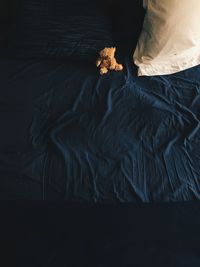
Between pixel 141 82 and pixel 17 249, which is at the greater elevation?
pixel 141 82

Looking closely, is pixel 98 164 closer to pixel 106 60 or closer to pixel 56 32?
pixel 106 60

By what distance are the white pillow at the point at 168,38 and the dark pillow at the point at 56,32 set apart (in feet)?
0.65

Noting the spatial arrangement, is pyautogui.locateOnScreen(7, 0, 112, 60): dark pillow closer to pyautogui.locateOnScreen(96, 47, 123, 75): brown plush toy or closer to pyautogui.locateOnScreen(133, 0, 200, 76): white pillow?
pyautogui.locateOnScreen(96, 47, 123, 75): brown plush toy

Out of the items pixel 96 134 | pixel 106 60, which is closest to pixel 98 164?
pixel 96 134

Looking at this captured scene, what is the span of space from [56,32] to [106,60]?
281 mm

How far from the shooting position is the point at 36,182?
1.05 m

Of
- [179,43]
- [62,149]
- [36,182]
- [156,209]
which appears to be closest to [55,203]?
[36,182]

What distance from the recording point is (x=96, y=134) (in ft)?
4.04

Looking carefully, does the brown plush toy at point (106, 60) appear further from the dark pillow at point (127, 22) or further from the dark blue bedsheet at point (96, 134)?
the dark pillow at point (127, 22)

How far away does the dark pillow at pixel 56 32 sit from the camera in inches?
56.8

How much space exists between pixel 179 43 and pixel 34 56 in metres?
0.72

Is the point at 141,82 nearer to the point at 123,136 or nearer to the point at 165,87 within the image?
the point at 165,87

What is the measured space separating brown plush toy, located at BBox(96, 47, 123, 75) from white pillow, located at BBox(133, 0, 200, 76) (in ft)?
0.46

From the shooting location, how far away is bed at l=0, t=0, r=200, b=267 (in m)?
0.92
